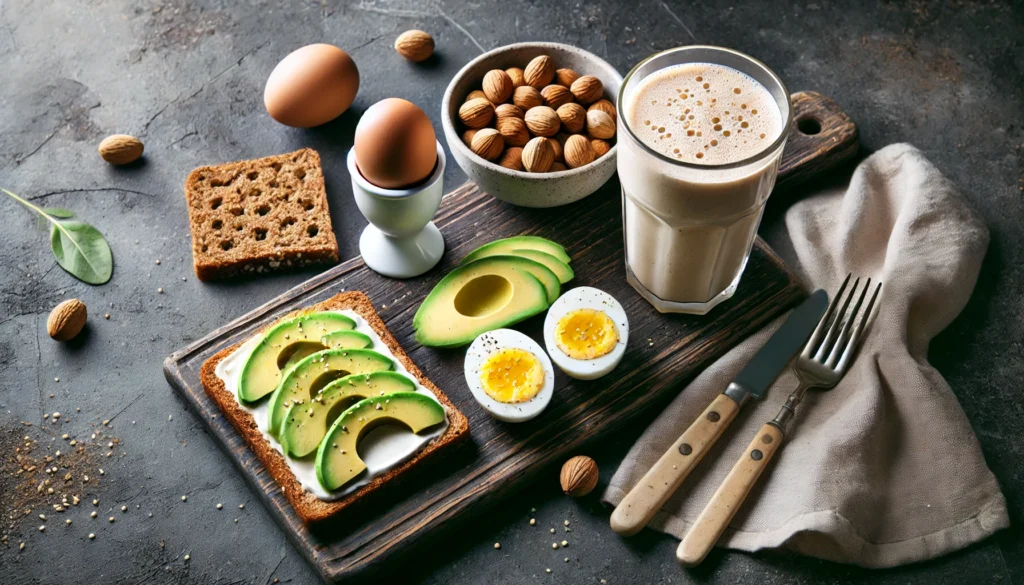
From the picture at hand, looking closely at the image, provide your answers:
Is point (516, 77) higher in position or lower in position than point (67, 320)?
higher

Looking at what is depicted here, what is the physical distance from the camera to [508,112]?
2.58 metres

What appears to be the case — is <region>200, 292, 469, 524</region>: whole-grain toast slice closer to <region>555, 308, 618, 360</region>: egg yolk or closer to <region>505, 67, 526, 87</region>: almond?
<region>555, 308, 618, 360</region>: egg yolk

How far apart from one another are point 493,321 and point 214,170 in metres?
1.05

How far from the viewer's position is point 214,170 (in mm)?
2852

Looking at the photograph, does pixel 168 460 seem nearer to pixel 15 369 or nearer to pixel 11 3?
pixel 15 369

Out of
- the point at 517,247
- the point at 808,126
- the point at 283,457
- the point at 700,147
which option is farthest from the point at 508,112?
the point at 283,457

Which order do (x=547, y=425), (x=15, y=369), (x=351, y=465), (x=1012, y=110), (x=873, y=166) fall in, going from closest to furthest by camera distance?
(x=351, y=465) < (x=547, y=425) < (x=15, y=369) < (x=873, y=166) < (x=1012, y=110)

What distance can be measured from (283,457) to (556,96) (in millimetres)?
1212

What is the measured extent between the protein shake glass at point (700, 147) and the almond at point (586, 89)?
0.38 m

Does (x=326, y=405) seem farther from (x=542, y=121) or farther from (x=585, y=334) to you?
(x=542, y=121)

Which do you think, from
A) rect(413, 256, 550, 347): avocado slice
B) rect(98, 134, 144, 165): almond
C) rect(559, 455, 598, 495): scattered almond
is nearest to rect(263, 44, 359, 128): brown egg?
rect(98, 134, 144, 165): almond

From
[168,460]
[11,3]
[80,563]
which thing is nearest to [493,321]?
[168,460]

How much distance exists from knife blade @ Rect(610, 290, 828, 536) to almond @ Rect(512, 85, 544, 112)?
91 centimetres

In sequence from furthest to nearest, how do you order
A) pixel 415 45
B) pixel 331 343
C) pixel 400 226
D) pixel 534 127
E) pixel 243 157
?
1. pixel 415 45
2. pixel 243 157
3. pixel 534 127
4. pixel 400 226
5. pixel 331 343
